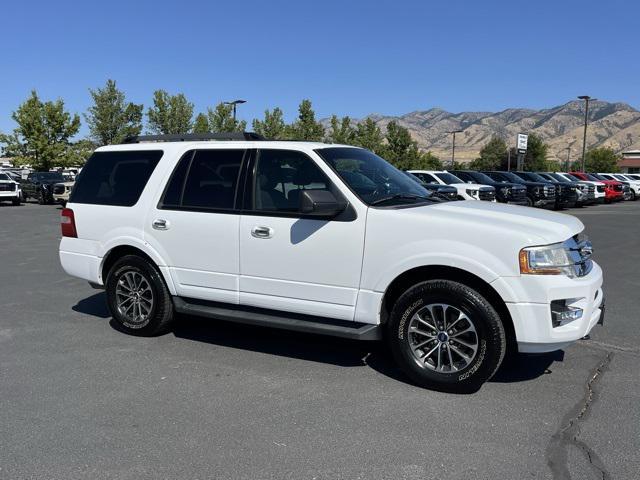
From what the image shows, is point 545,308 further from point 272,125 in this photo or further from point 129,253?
point 272,125

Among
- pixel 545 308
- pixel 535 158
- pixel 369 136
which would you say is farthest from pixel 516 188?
pixel 535 158

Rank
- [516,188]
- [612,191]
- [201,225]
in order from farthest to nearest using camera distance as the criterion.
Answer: [612,191] < [516,188] < [201,225]

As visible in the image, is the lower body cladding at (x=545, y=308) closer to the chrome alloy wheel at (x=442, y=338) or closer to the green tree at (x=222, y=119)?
the chrome alloy wheel at (x=442, y=338)

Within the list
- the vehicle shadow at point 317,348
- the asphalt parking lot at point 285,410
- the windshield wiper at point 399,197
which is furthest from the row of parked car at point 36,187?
the windshield wiper at point 399,197

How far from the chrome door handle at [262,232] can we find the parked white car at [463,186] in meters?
16.6

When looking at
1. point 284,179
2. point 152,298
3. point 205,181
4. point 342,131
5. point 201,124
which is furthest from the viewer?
point 342,131

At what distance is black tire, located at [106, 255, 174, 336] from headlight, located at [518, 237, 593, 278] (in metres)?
3.36

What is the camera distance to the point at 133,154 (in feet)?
19.6

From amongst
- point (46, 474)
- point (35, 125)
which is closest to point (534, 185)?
point (46, 474)

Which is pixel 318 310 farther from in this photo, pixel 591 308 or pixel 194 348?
pixel 591 308

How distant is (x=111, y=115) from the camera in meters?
40.8

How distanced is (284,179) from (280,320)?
123 cm

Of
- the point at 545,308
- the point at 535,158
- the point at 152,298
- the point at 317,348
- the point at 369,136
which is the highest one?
the point at 369,136

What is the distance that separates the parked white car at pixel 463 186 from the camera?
69.3 feet
